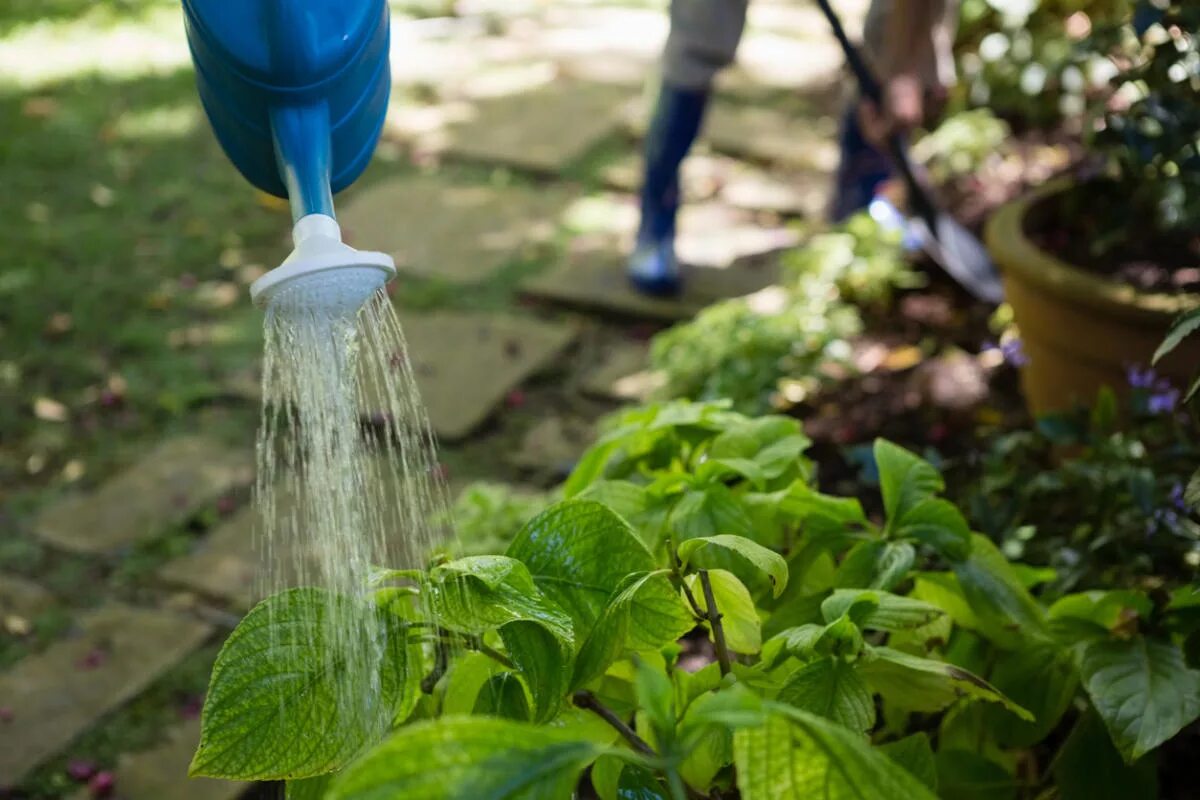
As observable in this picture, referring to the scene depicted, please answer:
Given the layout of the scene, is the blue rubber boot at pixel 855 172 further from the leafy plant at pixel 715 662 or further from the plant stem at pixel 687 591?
the plant stem at pixel 687 591

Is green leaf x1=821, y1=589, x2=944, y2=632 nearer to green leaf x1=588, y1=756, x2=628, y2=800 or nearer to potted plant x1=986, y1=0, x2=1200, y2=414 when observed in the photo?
green leaf x1=588, y1=756, x2=628, y2=800

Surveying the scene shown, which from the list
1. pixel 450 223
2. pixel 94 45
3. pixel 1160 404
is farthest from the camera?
pixel 94 45

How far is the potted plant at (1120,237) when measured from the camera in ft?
6.32

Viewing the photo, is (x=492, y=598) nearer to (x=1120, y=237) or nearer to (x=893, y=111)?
(x=1120, y=237)

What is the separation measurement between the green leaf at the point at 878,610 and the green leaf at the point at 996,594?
0.15 meters

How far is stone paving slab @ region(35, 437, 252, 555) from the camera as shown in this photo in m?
2.77

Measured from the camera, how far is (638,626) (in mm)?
1012

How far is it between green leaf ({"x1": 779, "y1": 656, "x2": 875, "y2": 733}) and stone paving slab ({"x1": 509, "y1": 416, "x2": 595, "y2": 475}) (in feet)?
6.17

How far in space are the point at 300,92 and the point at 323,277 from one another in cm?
21

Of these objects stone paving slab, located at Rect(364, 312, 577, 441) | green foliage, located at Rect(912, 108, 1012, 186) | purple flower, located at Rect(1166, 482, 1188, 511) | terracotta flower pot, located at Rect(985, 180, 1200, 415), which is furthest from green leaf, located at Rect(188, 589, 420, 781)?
green foliage, located at Rect(912, 108, 1012, 186)

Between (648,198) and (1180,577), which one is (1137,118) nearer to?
(1180,577)

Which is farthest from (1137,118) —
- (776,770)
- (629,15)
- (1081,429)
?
(629,15)

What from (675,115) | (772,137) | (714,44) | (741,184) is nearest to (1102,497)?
(714,44)

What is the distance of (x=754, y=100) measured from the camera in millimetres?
4816
